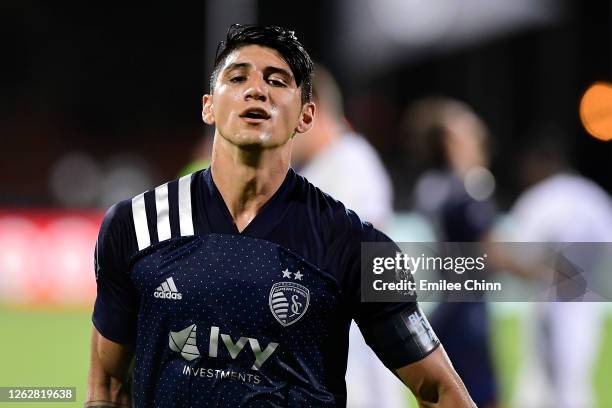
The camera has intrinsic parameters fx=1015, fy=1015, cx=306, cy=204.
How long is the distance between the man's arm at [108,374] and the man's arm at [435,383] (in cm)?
71

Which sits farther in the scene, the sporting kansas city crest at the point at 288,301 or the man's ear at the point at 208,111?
the man's ear at the point at 208,111

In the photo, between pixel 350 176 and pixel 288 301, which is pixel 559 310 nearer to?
pixel 350 176

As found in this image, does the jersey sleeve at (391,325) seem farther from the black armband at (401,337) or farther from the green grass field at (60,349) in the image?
the green grass field at (60,349)

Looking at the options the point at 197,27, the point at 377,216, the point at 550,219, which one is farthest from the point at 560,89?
the point at 197,27

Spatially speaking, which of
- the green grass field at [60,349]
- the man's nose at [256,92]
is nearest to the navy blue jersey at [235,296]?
the man's nose at [256,92]

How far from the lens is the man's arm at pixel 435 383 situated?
250cm

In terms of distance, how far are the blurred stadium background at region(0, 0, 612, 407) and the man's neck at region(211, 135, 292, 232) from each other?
1.38 metres

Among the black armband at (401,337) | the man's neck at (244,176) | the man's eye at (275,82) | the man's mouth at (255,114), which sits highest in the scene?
the man's eye at (275,82)

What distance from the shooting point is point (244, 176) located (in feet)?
8.34

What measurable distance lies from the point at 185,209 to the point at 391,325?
58cm

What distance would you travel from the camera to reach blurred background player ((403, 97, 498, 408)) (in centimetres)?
514

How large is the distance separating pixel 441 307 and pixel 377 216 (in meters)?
0.57

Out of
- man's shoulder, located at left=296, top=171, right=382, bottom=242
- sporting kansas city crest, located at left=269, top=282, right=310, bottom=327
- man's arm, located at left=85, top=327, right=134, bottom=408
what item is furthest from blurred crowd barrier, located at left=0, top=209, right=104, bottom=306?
sporting kansas city crest, located at left=269, top=282, right=310, bottom=327

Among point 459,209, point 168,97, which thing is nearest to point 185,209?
point 459,209
